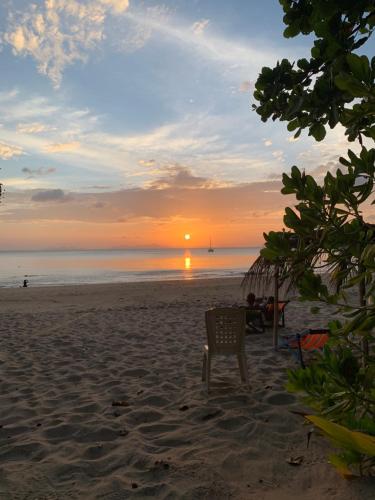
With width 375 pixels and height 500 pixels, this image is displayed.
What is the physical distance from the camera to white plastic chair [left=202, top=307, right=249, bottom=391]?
5094mm

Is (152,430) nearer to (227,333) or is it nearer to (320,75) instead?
(227,333)

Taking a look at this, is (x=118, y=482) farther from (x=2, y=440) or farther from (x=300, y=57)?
(x=300, y=57)

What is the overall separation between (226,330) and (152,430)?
5.74ft

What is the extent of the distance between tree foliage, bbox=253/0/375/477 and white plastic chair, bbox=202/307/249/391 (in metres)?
2.76

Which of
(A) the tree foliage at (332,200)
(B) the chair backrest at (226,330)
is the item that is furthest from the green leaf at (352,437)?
(B) the chair backrest at (226,330)

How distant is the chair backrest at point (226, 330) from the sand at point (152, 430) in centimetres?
52

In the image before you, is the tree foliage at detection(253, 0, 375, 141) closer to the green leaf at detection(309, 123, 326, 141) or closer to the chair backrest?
the green leaf at detection(309, 123, 326, 141)

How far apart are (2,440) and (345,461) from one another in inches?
123

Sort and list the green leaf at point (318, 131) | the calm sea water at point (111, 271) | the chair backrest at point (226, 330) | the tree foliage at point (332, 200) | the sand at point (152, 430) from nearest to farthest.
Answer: the tree foliage at point (332, 200) → the green leaf at point (318, 131) → the sand at point (152, 430) → the chair backrest at point (226, 330) → the calm sea water at point (111, 271)

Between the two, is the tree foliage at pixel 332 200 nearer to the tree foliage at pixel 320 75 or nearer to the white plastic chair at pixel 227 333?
the tree foliage at pixel 320 75

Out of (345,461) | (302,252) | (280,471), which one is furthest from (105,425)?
(302,252)

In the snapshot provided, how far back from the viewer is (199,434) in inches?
146

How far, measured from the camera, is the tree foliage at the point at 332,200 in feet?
5.92

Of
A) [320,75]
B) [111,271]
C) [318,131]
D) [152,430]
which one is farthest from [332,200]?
[111,271]
